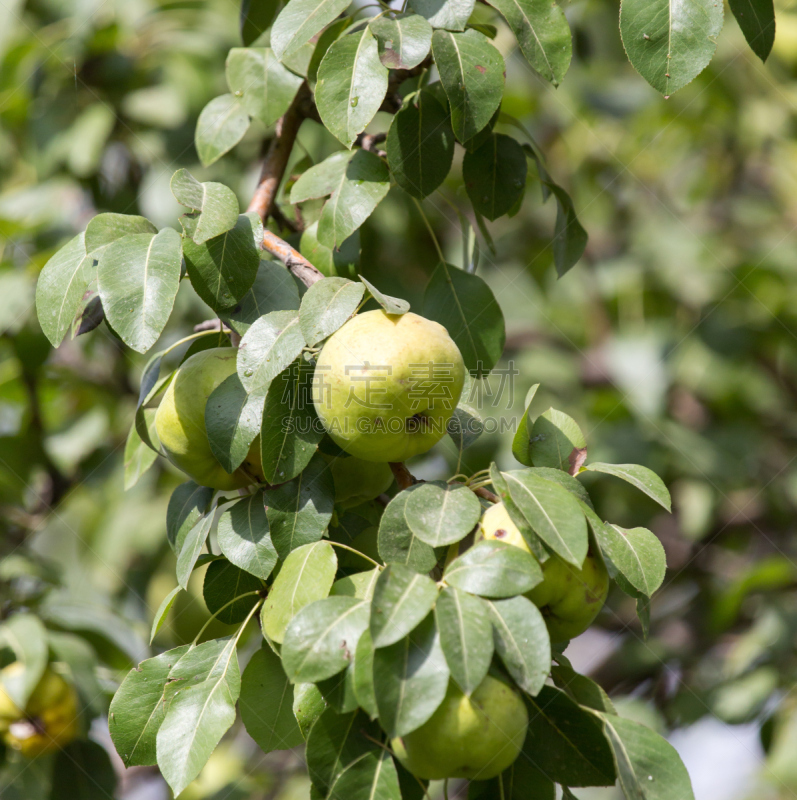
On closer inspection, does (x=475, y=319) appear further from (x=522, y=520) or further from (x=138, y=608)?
(x=138, y=608)

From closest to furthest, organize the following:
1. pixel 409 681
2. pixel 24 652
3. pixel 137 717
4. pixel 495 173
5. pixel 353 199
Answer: pixel 409 681 → pixel 137 717 → pixel 353 199 → pixel 495 173 → pixel 24 652

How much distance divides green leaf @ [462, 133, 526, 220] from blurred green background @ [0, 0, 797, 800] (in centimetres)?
41

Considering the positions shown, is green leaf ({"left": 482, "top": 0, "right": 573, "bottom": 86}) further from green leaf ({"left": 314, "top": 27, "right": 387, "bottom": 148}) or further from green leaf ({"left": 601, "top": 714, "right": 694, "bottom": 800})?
green leaf ({"left": 601, "top": 714, "right": 694, "bottom": 800})

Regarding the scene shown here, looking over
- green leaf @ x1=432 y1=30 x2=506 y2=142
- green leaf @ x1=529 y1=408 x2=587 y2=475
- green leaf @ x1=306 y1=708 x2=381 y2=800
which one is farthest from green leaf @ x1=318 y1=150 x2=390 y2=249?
green leaf @ x1=306 y1=708 x2=381 y2=800

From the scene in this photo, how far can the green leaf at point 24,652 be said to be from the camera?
64.8 inches

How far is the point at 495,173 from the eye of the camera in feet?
3.86

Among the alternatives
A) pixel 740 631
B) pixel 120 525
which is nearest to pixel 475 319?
pixel 120 525

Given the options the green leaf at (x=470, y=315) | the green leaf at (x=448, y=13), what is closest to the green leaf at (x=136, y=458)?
the green leaf at (x=470, y=315)

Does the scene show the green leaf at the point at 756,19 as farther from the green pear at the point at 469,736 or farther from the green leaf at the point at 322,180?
the green pear at the point at 469,736

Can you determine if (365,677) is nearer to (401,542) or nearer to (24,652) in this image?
(401,542)

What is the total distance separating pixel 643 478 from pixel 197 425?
55cm

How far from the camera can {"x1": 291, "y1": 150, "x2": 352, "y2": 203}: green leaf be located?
3.53ft

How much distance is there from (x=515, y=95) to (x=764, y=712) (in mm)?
2013

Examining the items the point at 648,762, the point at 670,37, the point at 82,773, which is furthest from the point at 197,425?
the point at 82,773
